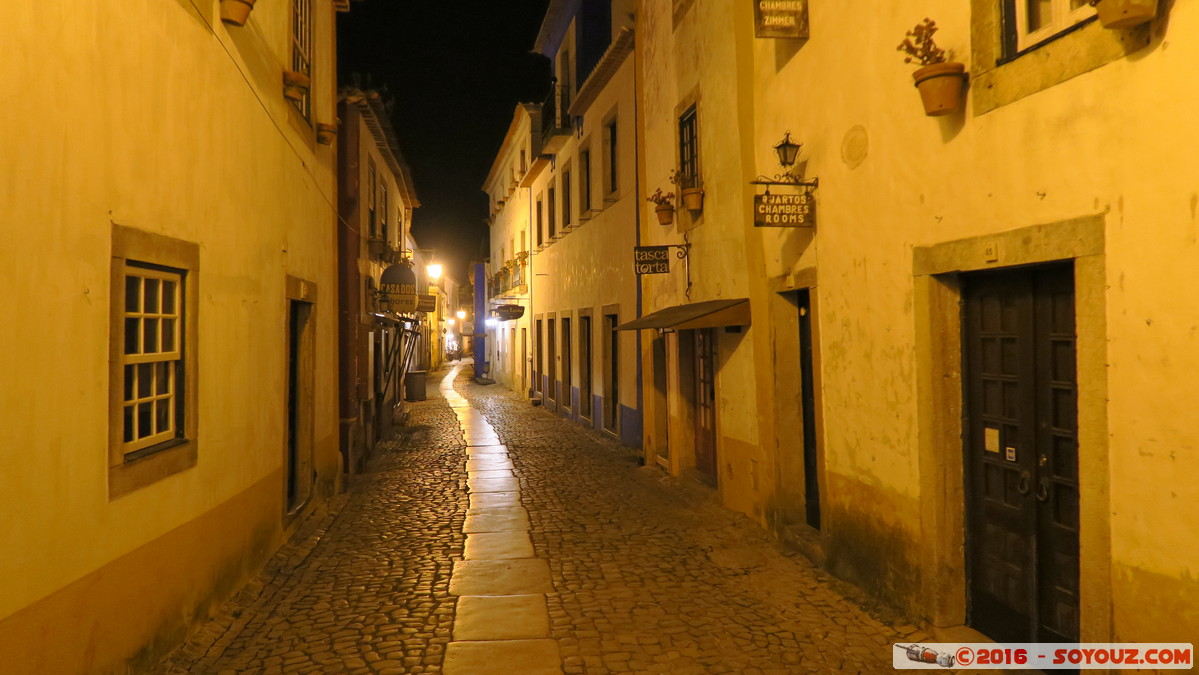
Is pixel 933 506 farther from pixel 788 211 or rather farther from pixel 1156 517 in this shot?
pixel 788 211

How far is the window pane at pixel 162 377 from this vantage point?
5199 mm

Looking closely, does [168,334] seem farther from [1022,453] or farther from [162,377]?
[1022,453]

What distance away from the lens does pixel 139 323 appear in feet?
16.1

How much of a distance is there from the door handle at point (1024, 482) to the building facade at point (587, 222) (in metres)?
9.01

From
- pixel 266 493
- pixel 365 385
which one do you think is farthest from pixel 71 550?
pixel 365 385

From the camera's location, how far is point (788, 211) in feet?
22.3

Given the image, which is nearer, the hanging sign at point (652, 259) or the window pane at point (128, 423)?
the window pane at point (128, 423)

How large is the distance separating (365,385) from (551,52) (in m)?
12.8

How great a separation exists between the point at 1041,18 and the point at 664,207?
6592mm

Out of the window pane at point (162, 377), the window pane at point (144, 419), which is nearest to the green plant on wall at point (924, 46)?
the window pane at point (162, 377)

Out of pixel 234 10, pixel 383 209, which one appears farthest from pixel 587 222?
pixel 234 10

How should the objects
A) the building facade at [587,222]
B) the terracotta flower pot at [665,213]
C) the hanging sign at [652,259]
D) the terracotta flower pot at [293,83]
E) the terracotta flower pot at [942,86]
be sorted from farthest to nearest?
the building facade at [587,222] → the terracotta flower pot at [665,213] → the hanging sign at [652,259] → the terracotta flower pot at [293,83] → the terracotta flower pot at [942,86]

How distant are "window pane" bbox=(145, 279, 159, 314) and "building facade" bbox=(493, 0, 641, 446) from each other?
8.89 metres

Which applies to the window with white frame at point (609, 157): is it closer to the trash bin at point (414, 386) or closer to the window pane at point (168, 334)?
the window pane at point (168, 334)
